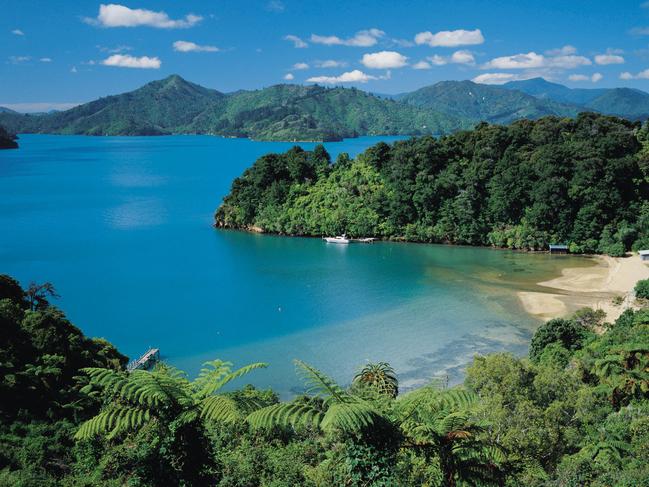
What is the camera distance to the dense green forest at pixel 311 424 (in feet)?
21.9

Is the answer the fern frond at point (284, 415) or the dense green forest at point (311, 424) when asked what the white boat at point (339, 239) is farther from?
the fern frond at point (284, 415)

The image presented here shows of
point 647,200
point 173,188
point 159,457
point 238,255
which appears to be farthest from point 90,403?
point 173,188

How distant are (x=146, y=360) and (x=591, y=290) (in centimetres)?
2593

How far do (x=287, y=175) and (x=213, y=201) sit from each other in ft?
57.9

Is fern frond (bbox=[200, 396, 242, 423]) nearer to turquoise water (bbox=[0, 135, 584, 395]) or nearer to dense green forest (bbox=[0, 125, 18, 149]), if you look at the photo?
turquoise water (bbox=[0, 135, 584, 395])

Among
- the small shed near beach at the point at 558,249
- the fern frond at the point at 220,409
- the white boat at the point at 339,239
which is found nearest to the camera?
the fern frond at the point at 220,409

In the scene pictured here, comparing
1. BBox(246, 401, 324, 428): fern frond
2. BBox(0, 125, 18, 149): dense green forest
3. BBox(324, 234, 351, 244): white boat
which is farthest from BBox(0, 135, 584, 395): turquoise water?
BBox(0, 125, 18, 149): dense green forest

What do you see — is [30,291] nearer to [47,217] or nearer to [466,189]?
[466,189]

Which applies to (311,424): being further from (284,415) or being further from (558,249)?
(558,249)

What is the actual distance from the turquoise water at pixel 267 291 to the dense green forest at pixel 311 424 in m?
6.30

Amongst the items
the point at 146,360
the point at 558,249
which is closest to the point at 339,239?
the point at 558,249

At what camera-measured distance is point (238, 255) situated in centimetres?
4450

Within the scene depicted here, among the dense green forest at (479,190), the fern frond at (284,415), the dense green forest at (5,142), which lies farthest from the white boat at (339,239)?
the dense green forest at (5,142)

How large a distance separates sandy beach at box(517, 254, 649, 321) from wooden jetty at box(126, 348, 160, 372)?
1947 centimetres
